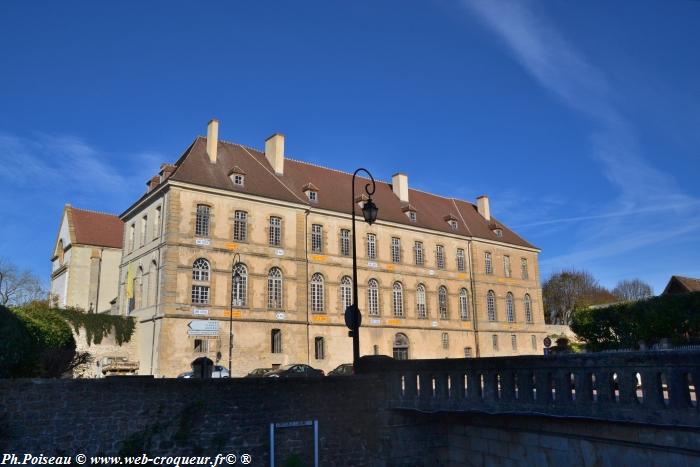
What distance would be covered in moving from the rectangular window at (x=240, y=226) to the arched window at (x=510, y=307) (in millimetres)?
25672

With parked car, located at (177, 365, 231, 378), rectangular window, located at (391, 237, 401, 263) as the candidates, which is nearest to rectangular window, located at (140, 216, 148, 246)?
parked car, located at (177, 365, 231, 378)

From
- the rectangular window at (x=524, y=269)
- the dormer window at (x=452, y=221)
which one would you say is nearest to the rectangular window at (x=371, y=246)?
the dormer window at (x=452, y=221)

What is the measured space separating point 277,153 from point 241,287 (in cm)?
1079

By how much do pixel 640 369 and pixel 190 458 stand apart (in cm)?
956

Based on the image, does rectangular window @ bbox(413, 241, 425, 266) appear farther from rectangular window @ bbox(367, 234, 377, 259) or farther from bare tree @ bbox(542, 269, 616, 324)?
bare tree @ bbox(542, 269, 616, 324)

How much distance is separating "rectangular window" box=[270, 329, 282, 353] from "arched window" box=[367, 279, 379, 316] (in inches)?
296

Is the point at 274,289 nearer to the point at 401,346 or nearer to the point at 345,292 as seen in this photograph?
the point at 345,292

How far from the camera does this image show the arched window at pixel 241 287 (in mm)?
33031

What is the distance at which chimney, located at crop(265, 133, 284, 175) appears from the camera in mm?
39562

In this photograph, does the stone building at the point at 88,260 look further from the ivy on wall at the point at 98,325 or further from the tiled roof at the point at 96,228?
the ivy on wall at the point at 98,325

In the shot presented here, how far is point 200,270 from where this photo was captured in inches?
1272

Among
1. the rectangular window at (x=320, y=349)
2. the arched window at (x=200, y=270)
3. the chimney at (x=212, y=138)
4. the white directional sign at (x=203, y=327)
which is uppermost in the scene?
the chimney at (x=212, y=138)

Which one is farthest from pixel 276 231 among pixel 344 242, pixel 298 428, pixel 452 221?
pixel 298 428

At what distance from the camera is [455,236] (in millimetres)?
46594
